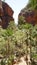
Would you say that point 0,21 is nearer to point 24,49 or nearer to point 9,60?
point 24,49

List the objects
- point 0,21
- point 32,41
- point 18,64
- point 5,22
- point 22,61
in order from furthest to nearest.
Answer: point 5,22 < point 0,21 < point 32,41 < point 22,61 < point 18,64

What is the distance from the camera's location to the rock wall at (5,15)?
151ft

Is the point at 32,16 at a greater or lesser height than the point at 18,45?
greater

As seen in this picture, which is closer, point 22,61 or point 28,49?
point 22,61

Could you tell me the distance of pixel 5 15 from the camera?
4847cm

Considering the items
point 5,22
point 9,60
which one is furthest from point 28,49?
point 5,22

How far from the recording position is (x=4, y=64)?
17438mm

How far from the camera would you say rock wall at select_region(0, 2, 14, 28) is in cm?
4591

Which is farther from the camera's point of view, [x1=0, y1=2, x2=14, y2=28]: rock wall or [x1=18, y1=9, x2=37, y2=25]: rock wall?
[x1=18, y1=9, x2=37, y2=25]: rock wall

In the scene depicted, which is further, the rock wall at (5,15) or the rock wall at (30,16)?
the rock wall at (30,16)

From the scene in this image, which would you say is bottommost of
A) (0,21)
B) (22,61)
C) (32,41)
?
(22,61)

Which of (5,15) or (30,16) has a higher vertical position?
(5,15)

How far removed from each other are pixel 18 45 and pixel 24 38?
4.89 feet

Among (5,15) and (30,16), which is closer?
(30,16)
